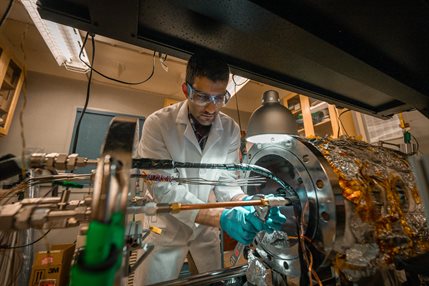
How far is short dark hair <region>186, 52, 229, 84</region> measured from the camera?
2.45 feet

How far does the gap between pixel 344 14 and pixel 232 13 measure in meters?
0.38

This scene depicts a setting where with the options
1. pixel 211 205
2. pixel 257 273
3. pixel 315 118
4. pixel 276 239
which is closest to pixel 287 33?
pixel 211 205

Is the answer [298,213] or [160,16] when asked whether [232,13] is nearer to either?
[160,16]

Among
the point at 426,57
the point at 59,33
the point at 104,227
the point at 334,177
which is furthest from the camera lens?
the point at 59,33

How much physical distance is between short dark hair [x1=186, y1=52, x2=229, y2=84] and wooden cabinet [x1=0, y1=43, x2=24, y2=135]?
233 centimetres

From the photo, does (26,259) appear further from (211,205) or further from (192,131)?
(211,205)

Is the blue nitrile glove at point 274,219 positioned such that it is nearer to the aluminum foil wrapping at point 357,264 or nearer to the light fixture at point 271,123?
the aluminum foil wrapping at point 357,264

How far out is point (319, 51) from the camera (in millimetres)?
685

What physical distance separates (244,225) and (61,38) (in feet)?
4.93

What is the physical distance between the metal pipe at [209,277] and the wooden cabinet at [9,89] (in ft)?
8.50

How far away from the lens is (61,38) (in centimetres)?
114

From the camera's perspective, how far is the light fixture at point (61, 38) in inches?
40.9

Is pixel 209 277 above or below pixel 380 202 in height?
below

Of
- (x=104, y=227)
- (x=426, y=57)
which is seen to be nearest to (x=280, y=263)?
(x=104, y=227)
